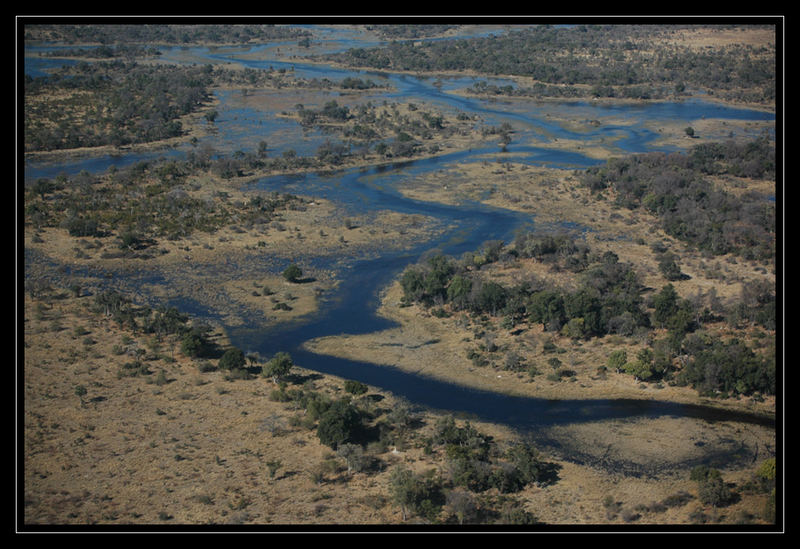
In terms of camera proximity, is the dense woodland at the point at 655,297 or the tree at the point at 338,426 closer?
the tree at the point at 338,426

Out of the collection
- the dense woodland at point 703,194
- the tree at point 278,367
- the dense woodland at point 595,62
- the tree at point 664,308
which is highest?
the dense woodland at point 595,62

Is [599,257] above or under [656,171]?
under

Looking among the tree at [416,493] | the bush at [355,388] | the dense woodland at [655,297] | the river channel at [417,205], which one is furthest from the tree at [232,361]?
the dense woodland at [655,297]

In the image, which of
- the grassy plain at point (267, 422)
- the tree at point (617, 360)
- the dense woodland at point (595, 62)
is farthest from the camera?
the dense woodland at point (595, 62)

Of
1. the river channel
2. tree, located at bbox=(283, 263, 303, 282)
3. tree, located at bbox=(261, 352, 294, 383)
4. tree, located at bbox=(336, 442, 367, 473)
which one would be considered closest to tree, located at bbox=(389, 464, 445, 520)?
tree, located at bbox=(336, 442, 367, 473)

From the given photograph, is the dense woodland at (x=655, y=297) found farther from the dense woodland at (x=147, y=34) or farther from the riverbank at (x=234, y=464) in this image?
the dense woodland at (x=147, y=34)

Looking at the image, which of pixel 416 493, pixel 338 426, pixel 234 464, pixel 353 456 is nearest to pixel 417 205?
pixel 338 426
